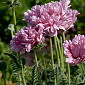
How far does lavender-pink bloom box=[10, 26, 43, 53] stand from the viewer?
0.86 m

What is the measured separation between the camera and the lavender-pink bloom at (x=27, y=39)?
862 millimetres

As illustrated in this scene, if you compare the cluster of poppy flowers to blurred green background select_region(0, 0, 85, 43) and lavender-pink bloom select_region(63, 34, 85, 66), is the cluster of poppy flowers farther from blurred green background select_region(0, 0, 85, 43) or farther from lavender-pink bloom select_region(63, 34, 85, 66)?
blurred green background select_region(0, 0, 85, 43)

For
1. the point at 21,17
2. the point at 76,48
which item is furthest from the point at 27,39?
the point at 21,17

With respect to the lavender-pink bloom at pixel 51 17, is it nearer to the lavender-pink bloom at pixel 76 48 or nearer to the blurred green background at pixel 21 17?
the lavender-pink bloom at pixel 76 48

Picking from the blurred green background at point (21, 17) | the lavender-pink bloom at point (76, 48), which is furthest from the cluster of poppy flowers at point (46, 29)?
the blurred green background at point (21, 17)

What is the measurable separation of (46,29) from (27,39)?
0.07 m

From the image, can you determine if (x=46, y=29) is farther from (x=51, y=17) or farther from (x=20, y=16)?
(x=20, y=16)

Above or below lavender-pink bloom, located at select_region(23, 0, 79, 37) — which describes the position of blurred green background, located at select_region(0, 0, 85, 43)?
above

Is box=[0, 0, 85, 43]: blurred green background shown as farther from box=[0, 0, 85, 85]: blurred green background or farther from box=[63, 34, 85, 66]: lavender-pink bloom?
box=[63, 34, 85, 66]: lavender-pink bloom

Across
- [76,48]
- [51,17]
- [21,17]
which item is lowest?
[76,48]

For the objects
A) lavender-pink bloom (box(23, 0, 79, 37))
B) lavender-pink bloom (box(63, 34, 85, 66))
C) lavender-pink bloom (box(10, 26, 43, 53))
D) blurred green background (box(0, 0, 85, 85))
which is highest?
blurred green background (box(0, 0, 85, 85))

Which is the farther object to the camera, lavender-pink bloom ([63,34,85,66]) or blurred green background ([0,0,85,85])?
blurred green background ([0,0,85,85])

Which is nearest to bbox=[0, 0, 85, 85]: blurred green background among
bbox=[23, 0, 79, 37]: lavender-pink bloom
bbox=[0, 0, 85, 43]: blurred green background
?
bbox=[0, 0, 85, 43]: blurred green background

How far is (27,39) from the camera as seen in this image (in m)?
0.86
